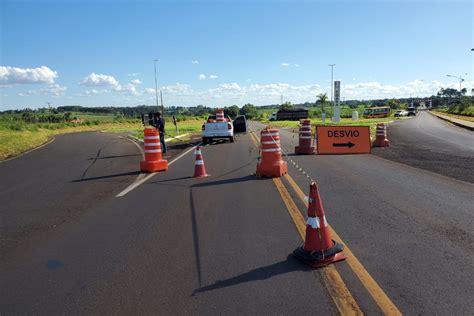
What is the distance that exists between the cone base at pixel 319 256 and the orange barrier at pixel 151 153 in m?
8.76

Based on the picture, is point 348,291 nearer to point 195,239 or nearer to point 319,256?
point 319,256

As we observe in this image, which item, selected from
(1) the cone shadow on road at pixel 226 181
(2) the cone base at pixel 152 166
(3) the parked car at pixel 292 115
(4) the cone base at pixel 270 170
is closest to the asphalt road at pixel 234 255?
(1) the cone shadow on road at pixel 226 181

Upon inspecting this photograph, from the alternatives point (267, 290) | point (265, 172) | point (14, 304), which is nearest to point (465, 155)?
point (265, 172)

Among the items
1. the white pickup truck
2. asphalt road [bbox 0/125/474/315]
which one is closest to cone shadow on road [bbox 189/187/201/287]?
asphalt road [bbox 0/125/474/315]

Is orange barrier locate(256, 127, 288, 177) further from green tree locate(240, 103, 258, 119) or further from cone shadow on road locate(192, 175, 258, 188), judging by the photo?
green tree locate(240, 103, 258, 119)

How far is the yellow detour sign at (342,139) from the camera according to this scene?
10531 millimetres

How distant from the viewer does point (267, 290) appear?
408 cm

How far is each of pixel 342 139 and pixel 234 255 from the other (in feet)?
20.8

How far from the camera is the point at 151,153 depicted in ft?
43.2

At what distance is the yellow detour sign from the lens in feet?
34.6

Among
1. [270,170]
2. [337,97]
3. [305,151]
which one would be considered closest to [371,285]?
[270,170]

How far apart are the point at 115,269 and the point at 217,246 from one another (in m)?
1.33

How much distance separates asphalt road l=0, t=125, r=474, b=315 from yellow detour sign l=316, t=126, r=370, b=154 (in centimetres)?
141

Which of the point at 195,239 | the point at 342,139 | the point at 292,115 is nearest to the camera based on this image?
the point at 195,239
